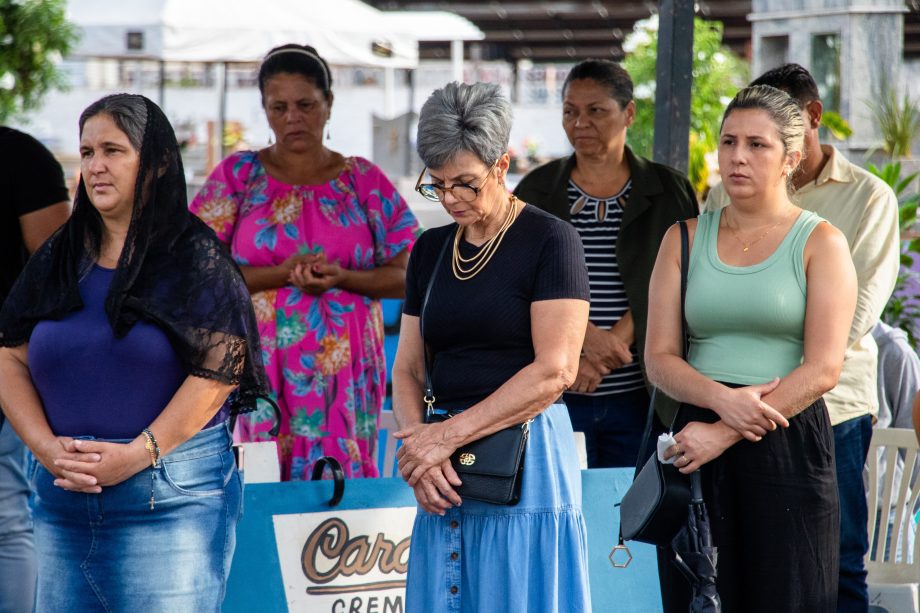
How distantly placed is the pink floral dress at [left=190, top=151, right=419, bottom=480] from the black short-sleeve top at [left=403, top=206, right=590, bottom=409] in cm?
113

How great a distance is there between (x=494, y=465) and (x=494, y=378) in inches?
8.2

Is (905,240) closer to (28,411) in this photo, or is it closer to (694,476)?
(694,476)

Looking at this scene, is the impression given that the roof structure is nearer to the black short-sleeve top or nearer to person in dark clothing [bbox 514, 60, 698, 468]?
person in dark clothing [bbox 514, 60, 698, 468]

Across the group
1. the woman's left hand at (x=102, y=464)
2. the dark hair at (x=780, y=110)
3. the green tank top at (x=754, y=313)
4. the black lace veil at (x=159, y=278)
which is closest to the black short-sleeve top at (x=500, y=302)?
the green tank top at (x=754, y=313)

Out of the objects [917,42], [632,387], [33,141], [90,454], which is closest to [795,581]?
[632,387]

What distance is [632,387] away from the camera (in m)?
3.79

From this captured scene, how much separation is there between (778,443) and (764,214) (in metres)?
0.58

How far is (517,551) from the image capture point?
2.54 m

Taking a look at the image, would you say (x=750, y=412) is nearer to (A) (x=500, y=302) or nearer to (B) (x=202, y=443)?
(A) (x=500, y=302)

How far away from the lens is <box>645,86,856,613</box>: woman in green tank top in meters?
2.72

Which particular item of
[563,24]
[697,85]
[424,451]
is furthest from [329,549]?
[563,24]

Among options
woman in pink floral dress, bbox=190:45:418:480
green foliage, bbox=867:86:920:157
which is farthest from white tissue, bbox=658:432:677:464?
green foliage, bbox=867:86:920:157

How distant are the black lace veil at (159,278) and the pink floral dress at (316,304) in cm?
94

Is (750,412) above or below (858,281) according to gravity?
below
